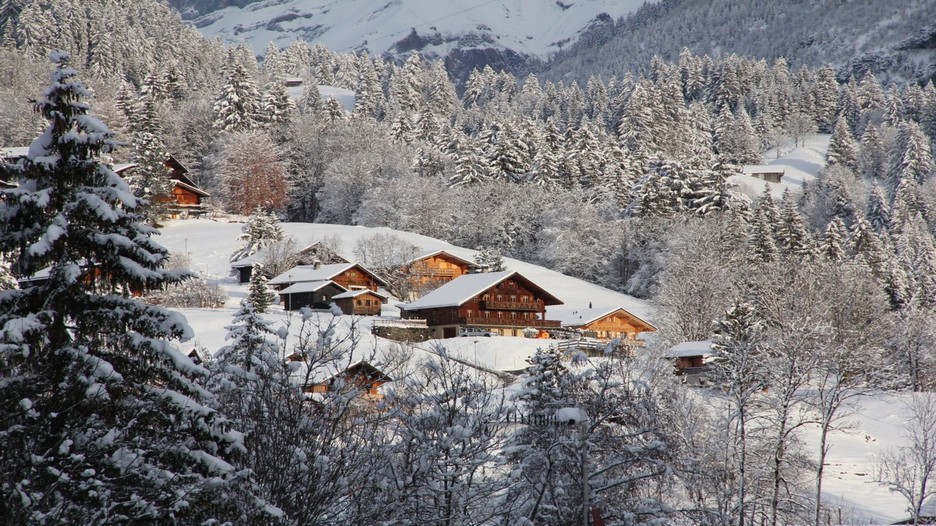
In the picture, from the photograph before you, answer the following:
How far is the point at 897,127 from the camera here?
14912 centimetres

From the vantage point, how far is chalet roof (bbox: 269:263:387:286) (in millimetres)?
72125

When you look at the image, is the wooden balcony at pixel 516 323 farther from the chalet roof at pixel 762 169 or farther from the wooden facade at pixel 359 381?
the chalet roof at pixel 762 169

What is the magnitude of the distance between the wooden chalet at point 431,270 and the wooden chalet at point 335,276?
3.82 meters

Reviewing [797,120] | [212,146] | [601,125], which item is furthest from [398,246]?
[797,120]

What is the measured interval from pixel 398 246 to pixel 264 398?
71.6 metres

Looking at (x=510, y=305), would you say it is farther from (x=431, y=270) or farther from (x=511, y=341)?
(x=431, y=270)

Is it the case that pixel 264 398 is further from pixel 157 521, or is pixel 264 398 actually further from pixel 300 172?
pixel 300 172

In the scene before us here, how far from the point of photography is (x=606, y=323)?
227 feet

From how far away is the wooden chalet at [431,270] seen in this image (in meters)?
80.6

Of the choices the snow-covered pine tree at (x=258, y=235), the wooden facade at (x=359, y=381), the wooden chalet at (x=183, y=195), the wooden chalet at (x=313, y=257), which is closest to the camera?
the wooden facade at (x=359, y=381)

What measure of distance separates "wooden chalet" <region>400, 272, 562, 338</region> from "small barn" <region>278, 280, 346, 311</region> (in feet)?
19.9

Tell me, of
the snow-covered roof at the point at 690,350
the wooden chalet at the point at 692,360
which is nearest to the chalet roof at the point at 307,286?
the snow-covered roof at the point at 690,350

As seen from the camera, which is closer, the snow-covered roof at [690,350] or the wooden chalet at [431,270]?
the snow-covered roof at [690,350]

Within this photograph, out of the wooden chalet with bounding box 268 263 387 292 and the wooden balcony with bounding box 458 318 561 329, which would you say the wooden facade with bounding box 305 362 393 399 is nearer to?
the wooden balcony with bounding box 458 318 561 329
